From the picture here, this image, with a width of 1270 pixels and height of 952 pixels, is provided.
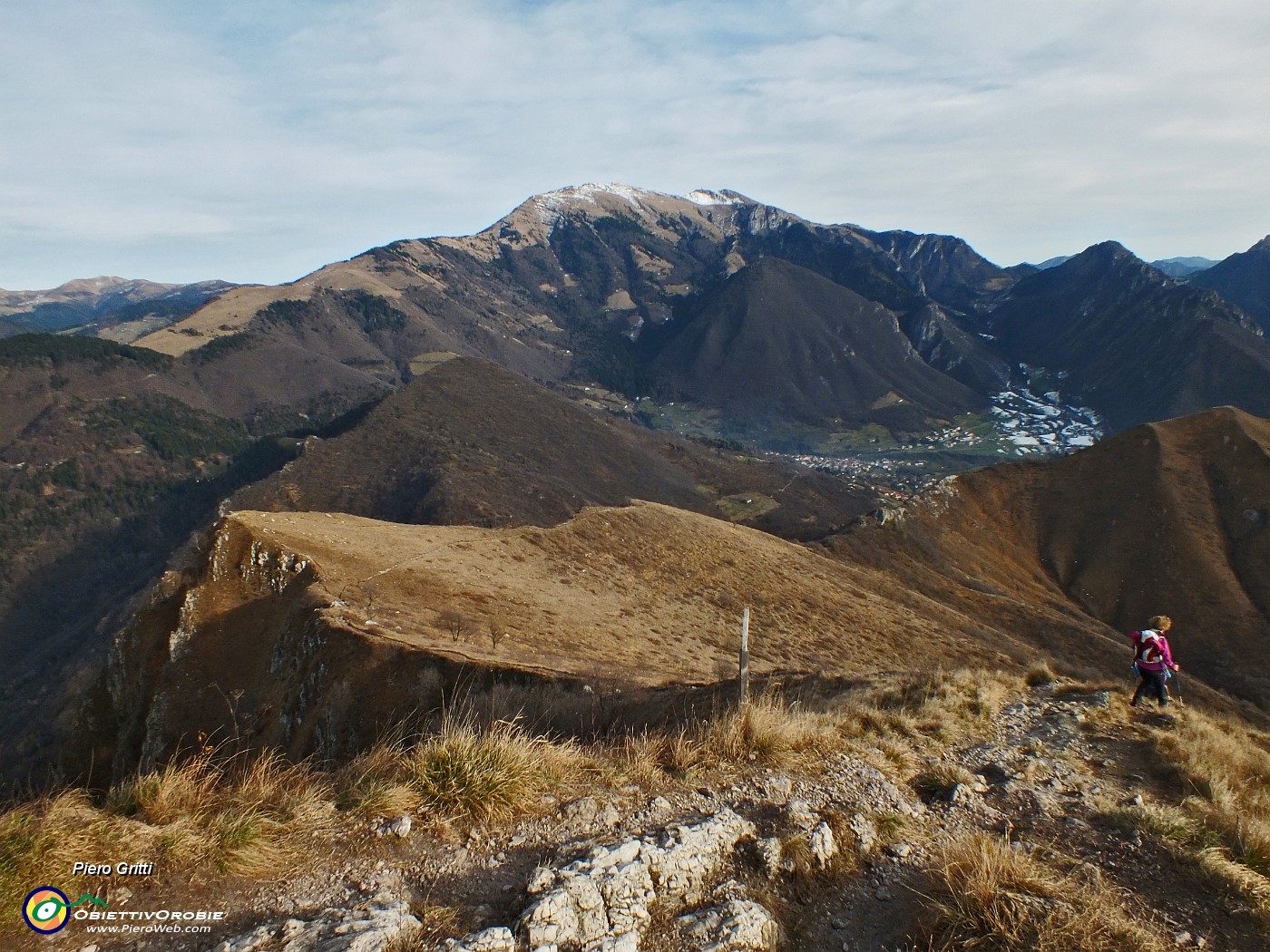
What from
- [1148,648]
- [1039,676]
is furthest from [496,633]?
[1148,648]

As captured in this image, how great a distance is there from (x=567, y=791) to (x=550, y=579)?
951 inches

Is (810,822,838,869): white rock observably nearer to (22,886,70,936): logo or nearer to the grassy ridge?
the grassy ridge

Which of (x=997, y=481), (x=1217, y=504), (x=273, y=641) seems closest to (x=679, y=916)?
(x=273, y=641)

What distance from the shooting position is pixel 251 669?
72.0 ft

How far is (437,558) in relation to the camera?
2839cm

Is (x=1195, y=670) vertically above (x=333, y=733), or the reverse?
(x=333, y=733)

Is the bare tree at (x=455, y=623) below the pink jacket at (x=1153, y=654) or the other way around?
below

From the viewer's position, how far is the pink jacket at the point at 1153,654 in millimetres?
12195

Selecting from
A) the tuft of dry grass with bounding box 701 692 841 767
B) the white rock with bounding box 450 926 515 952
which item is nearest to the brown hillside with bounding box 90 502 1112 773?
the tuft of dry grass with bounding box 701 692 841 767

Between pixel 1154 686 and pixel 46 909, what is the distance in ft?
49.5

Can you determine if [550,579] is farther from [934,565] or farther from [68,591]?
[68,591]

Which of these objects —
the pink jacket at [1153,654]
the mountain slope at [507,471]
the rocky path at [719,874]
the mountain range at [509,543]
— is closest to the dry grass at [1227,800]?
the rocky path at [719,874]

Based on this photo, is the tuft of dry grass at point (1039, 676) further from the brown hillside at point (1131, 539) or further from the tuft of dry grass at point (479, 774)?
the brown hillside at point (1131, 539)

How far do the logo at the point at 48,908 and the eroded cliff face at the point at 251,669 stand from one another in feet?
34.5
